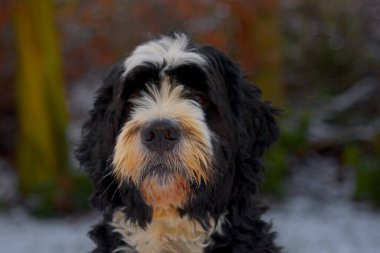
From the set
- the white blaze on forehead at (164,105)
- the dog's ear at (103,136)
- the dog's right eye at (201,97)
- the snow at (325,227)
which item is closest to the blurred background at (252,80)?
the snow at (325,227)

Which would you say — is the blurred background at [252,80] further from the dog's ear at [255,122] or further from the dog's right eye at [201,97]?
the dog's right eye at [201,97]

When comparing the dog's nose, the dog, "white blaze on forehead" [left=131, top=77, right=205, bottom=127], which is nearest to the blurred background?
the dog

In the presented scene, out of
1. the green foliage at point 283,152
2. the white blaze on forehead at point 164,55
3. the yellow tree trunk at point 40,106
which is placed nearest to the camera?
the white blaze on forehead at point 164,55

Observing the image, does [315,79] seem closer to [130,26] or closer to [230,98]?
[130,26]

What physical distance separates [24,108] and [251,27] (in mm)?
3603

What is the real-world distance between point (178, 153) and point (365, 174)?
7071 millimetres

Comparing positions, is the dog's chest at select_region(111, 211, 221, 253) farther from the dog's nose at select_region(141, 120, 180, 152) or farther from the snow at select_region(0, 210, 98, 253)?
the snow at select_region(0, 210, 98, 253)

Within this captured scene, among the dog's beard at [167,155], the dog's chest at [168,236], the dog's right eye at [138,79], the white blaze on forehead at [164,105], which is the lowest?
the dog's chest at [168,236]

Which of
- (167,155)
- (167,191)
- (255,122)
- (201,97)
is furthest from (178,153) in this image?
(255,122)

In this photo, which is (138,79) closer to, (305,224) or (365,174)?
(305,224)

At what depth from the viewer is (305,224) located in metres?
10.1

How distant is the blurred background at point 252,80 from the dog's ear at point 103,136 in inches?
193

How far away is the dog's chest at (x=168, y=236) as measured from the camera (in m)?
3.96

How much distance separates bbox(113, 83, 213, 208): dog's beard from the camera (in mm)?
3636
